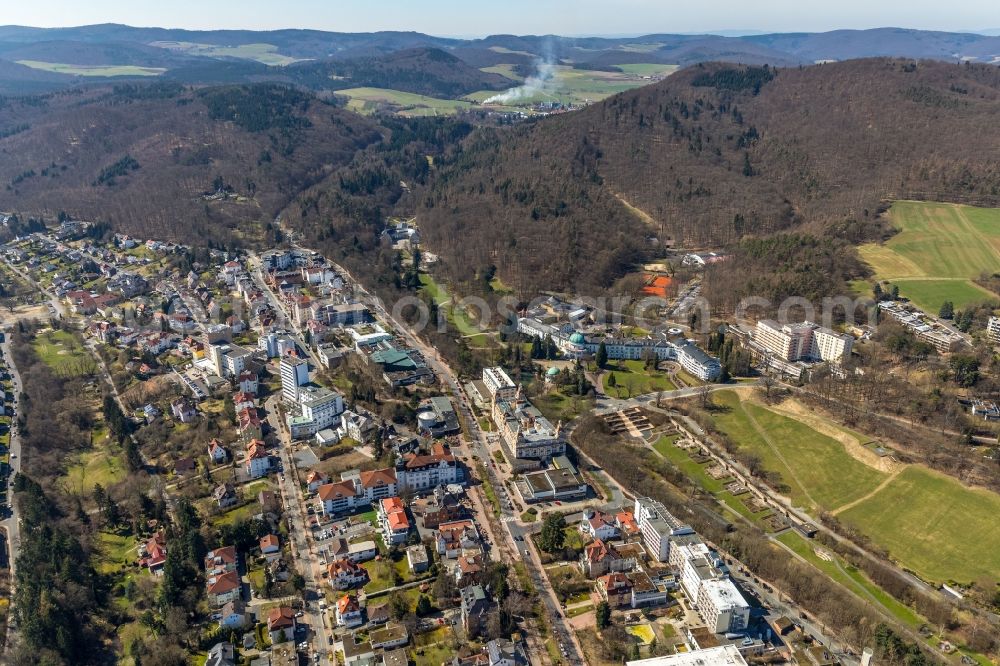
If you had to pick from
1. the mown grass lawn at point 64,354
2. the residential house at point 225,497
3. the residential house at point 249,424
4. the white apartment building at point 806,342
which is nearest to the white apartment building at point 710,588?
the residential house at point 225,497

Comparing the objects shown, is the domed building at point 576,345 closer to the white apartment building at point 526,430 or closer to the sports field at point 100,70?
the white apartment building at point 526,430

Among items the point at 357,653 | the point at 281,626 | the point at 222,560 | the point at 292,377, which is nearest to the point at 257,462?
the point at 222,560

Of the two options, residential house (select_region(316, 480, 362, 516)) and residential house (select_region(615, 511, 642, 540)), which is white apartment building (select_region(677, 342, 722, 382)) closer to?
residential house (select_region(615, 511, 642, 540))

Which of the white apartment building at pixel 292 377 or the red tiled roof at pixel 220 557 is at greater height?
the white apartment building at pixel 292 377

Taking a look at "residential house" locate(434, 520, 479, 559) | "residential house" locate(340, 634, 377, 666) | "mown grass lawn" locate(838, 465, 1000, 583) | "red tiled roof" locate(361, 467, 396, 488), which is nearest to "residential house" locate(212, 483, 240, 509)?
"red tiled roof" locate(361, 467, 396, 488)

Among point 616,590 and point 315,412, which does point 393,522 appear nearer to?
point 616,590

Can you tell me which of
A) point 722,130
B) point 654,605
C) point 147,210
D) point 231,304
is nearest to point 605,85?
point 722,130

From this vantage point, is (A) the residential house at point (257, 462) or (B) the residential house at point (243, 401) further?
(B) the residential house at point (243, 401)
